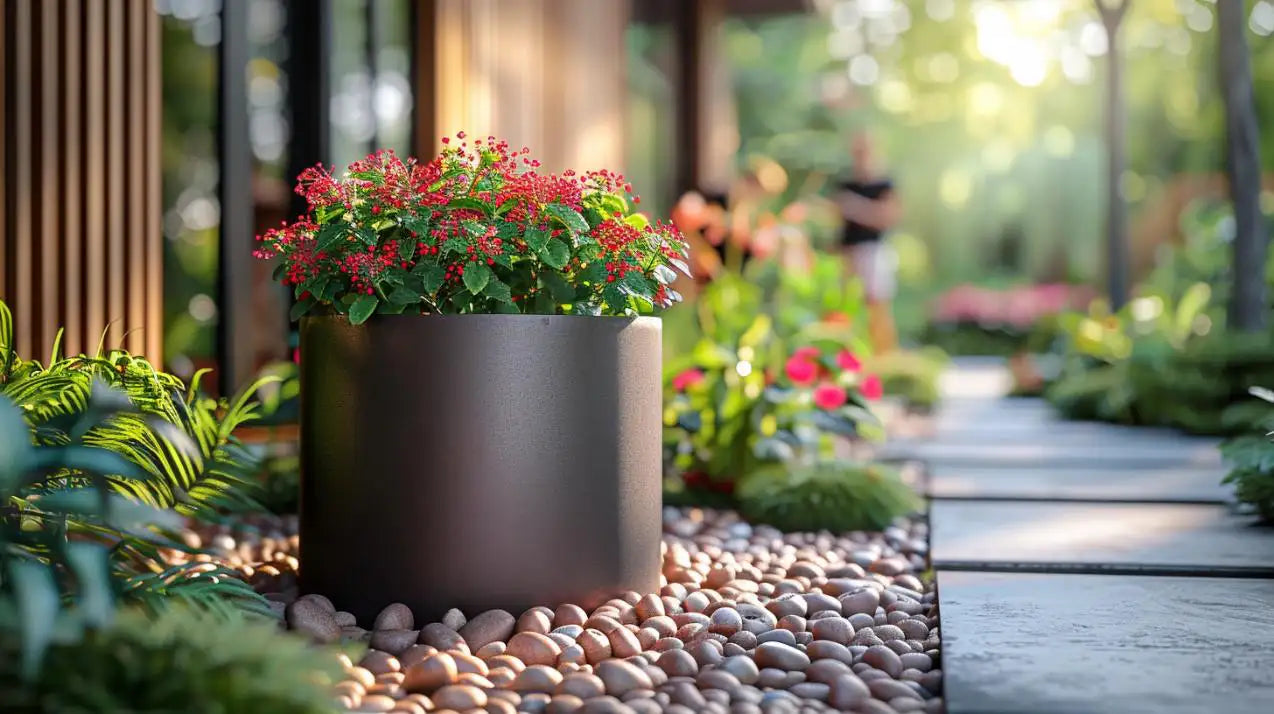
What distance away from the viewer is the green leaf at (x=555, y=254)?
2088 mm

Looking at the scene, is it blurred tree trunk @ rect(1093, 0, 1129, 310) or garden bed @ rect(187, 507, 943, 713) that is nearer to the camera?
garden bed @ rect(187, 507, 943, 713)

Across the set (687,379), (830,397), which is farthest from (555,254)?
(830,397)

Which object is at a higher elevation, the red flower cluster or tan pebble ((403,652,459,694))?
the red flower cluster

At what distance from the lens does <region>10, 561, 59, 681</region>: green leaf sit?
4.15 feet

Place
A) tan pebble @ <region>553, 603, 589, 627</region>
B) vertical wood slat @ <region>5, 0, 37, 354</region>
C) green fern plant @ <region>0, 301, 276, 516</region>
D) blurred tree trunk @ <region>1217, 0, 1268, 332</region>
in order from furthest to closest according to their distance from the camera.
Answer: blurred tree trunk @ <region>1217, 0, 1268, 332</region>, vertical wood slat @ <region>5, 0, 37, 354</region>, tan pebble @ <region>553, 603, 589, 627</region>, green fern plant @ <region>0, 301, 276, 516</region>

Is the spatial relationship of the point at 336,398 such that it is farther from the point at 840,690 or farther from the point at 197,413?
the point at 840,690

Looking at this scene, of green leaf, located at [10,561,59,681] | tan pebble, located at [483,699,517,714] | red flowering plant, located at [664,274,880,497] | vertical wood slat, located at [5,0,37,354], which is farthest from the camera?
red flowering plant, located at [664,274,880,497]

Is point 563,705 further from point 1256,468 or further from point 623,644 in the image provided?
point 1256,468

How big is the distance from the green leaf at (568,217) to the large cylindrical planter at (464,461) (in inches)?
6.6

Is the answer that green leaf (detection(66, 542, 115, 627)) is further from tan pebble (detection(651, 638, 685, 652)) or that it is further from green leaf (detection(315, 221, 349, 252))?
tan pebble (detection(651, 638, 685, 652))

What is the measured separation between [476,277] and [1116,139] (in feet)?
27.2

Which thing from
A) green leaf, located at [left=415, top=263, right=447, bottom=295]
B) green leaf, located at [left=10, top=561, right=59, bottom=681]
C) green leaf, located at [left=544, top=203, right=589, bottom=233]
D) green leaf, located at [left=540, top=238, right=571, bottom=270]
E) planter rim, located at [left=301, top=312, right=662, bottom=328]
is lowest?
green leaf, located at [left=10, top=561, right=59, bottom=681]

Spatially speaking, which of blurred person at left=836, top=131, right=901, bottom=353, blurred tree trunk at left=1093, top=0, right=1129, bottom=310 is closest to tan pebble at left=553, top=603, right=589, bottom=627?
blurred person at left=836, top=131, right=901, bottom=353

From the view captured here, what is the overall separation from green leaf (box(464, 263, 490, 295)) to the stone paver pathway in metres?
0.93
